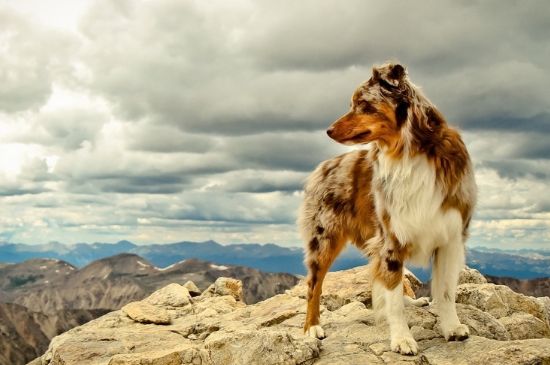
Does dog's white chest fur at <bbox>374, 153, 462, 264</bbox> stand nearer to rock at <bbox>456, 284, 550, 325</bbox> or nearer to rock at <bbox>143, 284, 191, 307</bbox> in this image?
rock at <bbox>456, 284, 550, 325</bbox>

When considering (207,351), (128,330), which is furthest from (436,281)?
(128,330)

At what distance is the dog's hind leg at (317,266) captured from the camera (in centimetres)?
1296

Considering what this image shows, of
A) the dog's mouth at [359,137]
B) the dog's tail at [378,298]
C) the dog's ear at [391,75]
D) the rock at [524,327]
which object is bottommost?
the rock at [524,327]

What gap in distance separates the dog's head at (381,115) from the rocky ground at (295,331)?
4.06m

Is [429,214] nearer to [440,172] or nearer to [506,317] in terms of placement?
[440,172]

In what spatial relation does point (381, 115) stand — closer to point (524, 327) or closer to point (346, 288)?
point (524, 327)

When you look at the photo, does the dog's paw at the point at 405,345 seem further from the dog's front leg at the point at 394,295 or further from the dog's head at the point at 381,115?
the dog's head at the point at 381,115

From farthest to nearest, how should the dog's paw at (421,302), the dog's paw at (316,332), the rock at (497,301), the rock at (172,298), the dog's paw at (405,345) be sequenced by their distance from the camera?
the rock at (172,298), the rock at (497,301), the dog's paw at (421,302), the dog's paw at (316,332), the dog's paw at (405,345)

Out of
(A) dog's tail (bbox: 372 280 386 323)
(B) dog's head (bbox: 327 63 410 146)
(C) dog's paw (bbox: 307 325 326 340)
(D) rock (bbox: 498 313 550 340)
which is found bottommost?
(D) rock (bbox: 498 313 550 340)

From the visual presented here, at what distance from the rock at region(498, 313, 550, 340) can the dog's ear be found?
24.9ft

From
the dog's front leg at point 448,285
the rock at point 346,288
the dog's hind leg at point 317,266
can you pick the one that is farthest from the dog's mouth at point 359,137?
the rock at point 346,288

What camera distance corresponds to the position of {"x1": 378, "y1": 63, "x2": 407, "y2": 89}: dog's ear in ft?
32.5

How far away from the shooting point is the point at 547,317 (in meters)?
17.1

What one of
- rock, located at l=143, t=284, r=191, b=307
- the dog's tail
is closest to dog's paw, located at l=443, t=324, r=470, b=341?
the dog's tail
